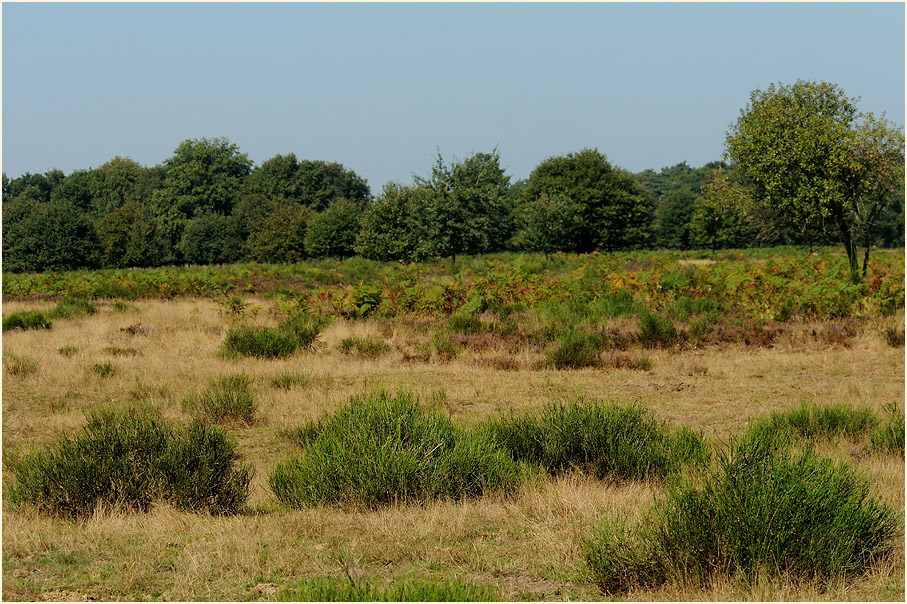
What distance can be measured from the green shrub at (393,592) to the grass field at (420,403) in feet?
0.17

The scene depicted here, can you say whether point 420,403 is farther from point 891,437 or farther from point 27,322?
point 27,322

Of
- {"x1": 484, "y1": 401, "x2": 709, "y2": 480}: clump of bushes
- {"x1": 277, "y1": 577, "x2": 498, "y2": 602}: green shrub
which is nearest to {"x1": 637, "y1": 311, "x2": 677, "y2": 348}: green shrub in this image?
{"x1": 484, "y1": 401, "x2": 709, "y2": 480}: clump of bushes

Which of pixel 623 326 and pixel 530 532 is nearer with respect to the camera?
pixel 530 532

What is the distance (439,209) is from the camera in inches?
1645

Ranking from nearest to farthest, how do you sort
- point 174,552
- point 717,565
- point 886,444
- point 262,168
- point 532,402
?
1. point 717,565
2. point 174,552
3. point 886,444
4. point 532,402
5. point 262,168

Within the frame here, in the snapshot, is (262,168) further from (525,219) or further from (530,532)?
(530,532)

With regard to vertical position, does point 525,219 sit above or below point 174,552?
above

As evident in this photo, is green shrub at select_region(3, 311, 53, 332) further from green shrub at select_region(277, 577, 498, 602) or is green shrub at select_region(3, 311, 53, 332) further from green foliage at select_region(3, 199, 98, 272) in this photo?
green foliage at select_region(3, 199, 98, 272)

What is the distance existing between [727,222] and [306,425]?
2743 inches

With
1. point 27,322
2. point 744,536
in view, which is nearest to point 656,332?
point 744,536

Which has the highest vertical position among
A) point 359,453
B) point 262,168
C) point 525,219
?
point 262,168

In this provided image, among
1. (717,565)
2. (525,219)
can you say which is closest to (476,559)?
(717,565)

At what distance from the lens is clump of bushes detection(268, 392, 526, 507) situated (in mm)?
5676

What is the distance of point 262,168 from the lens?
327 ft
